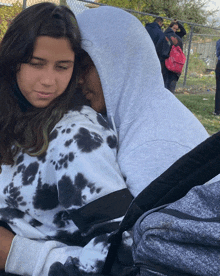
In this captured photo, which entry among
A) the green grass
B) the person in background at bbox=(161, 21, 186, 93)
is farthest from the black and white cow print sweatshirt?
the person in background at bbox=(161, 21, 186, 93)

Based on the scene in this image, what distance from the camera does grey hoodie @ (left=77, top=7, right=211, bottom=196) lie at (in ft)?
4.25

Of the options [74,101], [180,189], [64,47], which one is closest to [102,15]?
[64,47]

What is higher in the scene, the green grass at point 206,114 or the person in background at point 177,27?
the person in background at point 177,27

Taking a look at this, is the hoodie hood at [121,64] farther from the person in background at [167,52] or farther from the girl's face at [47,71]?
the person in background at [167,52]

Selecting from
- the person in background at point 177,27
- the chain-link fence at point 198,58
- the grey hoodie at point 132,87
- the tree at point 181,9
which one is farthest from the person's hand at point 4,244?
the tree at point 181,9

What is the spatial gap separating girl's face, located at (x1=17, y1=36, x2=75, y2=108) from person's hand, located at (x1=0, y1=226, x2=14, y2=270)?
0.52 m

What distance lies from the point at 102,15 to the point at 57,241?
93 cm

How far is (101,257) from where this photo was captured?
1019 millimetres

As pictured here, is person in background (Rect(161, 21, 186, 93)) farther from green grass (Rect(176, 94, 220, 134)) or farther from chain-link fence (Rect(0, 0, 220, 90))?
chain-link fence (Rect(0, 0, 220, 90))

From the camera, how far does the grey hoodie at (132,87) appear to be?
1.30 metres

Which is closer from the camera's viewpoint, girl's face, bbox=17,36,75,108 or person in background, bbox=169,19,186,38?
girl's face, bbox=17,36,75,108

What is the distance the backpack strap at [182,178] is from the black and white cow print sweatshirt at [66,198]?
0.23 m

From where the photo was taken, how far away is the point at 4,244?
50.5 inches

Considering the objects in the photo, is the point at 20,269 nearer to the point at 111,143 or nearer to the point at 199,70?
the point at 111,143
